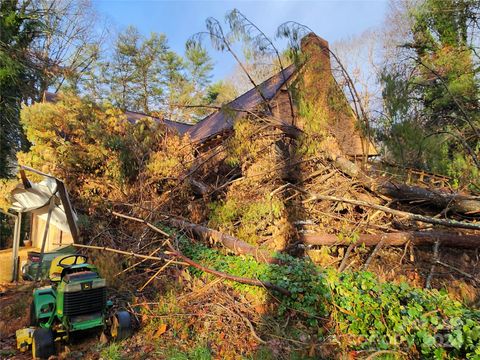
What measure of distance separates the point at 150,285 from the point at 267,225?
2.77 m

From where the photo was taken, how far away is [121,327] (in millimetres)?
4602

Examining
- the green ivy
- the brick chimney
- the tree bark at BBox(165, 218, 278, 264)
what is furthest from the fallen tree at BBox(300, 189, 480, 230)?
the green ivy

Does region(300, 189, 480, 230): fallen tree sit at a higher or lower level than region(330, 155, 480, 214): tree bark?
lower

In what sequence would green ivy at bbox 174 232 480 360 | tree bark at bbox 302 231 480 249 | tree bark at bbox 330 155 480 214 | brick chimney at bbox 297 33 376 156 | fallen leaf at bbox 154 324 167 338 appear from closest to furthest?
1. green ivy at bbox 174 232 480 360
2. fallen leaf at bbox 154 324 167 338
3. tree bark at bbox 302 231 480 249
4. tree bark at bbox 330 155 480 214
5. brick chimney at bbox 297 33 376 156

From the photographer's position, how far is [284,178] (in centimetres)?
825

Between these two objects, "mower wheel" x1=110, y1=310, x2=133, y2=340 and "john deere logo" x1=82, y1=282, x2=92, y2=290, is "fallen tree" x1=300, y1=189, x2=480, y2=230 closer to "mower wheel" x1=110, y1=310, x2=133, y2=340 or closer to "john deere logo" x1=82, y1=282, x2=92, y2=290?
A: "mower wheel" x1=110, y1=310, x2=133, y2=340

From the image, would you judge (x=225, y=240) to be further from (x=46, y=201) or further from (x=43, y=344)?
(x=43, y=344)

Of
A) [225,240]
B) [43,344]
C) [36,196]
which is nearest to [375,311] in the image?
[225,240]

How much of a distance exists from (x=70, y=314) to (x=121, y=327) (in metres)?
0.68

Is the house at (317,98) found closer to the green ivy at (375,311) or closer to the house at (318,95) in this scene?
the house at (318,95)

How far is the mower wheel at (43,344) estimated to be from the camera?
13.4 ft

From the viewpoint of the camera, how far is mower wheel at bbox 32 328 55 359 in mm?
4070

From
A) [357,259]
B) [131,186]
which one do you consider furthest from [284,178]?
[131,186]

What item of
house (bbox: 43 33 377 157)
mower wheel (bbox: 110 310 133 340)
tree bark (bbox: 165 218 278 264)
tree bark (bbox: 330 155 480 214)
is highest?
house (bbox: 43 33 377 157)
